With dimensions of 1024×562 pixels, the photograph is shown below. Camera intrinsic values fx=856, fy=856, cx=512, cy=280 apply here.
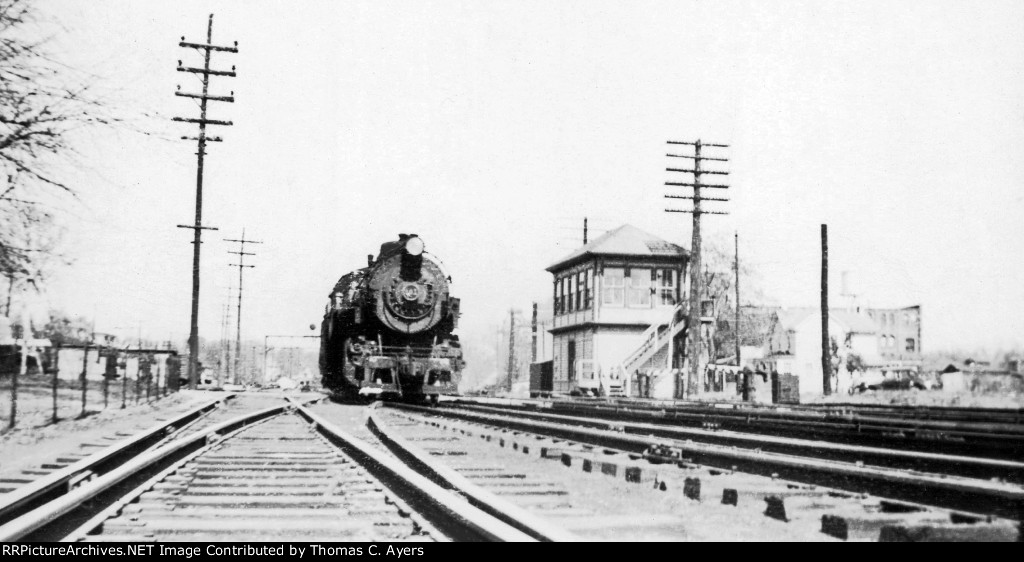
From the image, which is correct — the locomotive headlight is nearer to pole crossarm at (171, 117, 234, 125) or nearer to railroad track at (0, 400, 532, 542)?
pole crossarm at (171, 117, 234, 125)

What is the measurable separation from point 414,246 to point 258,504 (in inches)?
613

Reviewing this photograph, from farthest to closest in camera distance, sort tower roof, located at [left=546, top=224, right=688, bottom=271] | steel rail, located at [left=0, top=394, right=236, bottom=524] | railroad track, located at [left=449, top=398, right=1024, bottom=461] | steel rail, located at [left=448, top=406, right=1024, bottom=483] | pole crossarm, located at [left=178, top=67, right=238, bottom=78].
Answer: tower roof, located at [left=546, top=224, right=688, bottom=271] < pole crossarm, located at [left=178, top=67, right=238, bottom=78] < railroad track, located at [left=449, top=398, right=1024, bottom=461] < steel rail, located at [left=448, top=406, right=1024, bottom=483] < steel rail, located at [left=0, top=394, right=236, bottom=524]

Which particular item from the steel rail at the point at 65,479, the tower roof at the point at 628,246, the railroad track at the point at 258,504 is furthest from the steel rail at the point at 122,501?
the tower roof at the point at 628,246

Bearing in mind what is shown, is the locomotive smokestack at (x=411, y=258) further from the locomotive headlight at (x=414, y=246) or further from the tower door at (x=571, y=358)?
the tower door at (x=571, y=358)

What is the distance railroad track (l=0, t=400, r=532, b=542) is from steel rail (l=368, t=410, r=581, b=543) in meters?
0.09

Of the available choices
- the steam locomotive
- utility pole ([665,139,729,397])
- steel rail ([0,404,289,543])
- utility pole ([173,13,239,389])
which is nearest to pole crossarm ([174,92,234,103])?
utility pole ([173,13,239,389])

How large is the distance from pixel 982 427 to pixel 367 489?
25.8ft

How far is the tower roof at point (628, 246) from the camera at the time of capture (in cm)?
3616

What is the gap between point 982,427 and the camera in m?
10.1

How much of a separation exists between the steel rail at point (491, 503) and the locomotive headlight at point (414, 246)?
42.8 feet

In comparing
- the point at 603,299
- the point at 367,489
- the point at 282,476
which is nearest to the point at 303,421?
the point at 282,476

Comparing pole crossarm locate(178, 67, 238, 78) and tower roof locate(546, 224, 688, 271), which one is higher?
pole crossarm locate(178, 67, 238, 78)

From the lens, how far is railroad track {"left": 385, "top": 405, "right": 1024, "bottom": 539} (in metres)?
4.09

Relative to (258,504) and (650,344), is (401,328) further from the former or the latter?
(650,344)
